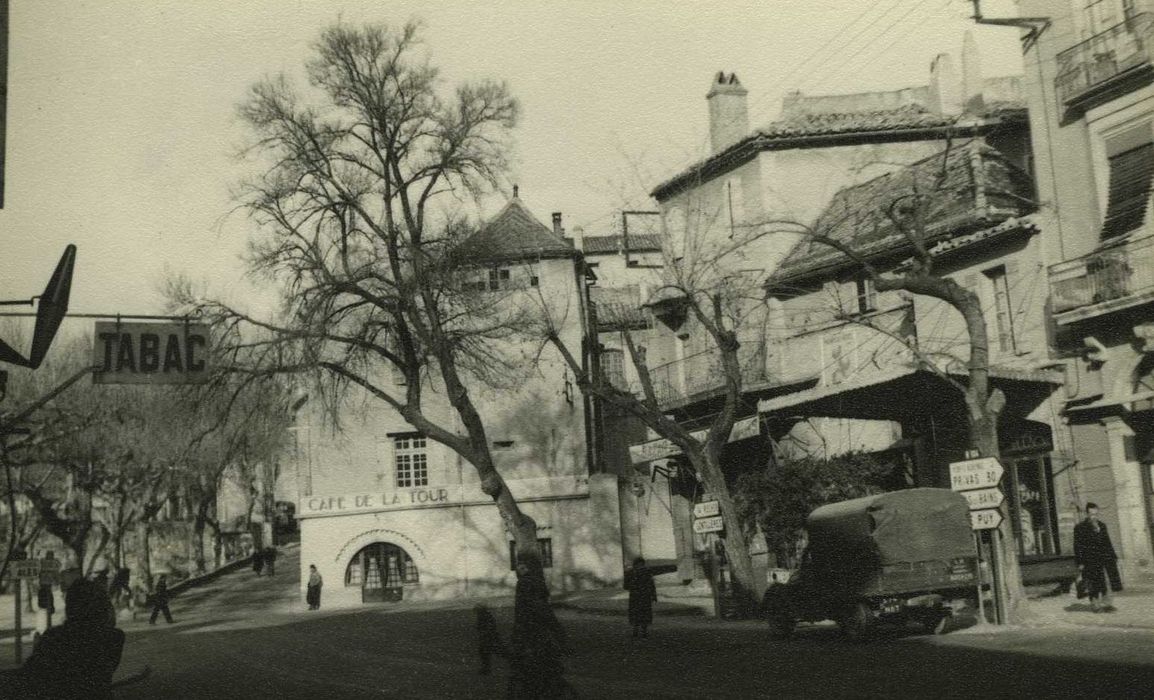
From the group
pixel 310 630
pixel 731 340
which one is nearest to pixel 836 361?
pixel 731 340

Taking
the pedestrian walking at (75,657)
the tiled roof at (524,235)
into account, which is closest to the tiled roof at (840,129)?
the tiled roof at (524,235)

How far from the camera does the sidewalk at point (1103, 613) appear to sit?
1847cm

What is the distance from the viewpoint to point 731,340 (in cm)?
2661

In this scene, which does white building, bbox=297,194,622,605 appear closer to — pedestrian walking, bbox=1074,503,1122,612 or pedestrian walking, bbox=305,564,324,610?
pedestrian walking, bbox=305,564,324,610

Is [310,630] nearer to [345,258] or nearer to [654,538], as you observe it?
[345,258]

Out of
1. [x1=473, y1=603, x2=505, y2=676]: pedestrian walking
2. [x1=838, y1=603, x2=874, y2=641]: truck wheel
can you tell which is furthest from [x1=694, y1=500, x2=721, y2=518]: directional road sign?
[x1=473, y1=603, x2=505, y2=676]: pedestrian walking

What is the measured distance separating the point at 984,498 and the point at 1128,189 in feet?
30.8

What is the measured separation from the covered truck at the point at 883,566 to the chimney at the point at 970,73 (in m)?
20.4

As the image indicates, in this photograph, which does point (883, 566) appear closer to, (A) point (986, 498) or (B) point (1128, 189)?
(A) point (986, 498)

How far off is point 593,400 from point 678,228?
12.0 meters

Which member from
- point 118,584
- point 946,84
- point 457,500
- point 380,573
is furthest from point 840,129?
point 118,584

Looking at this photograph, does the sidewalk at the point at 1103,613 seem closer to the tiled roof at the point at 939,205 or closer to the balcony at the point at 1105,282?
the balcony at the point at 1105,282

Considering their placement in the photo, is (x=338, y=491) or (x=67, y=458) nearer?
(x=67, y=458)

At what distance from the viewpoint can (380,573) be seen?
4800 cm
